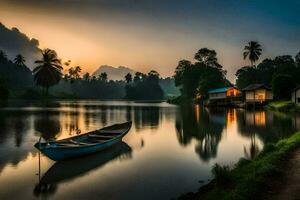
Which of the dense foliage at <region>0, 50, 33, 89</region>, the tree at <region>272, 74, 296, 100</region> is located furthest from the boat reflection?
the dense foliage at <region>0, 50, 33, 89</region>

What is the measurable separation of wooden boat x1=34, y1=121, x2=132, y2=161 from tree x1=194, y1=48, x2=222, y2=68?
98.2 metres

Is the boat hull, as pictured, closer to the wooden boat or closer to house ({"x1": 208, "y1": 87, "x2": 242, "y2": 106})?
the wooden boat

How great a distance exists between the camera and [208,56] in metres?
117

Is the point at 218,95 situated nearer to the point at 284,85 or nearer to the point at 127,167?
the point at 284,85

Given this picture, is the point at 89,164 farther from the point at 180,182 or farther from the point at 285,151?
the point at 285,151

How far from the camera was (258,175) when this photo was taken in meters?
10.6

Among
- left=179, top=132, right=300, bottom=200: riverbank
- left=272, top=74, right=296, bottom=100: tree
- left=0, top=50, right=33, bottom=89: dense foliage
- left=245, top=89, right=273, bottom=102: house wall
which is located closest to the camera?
left=179, top=132, right=300, bottom=200: riverbank

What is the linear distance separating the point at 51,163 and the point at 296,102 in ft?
177

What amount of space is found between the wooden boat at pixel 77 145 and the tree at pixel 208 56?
98.2 m

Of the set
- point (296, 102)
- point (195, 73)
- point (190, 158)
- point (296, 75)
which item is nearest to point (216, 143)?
point (190, 158)

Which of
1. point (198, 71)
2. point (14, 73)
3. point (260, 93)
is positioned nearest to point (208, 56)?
point (198, 71)

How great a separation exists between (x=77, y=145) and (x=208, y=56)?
106m

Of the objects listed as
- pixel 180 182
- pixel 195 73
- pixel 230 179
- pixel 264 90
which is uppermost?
pixel 195 73

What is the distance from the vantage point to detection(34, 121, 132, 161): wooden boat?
16.1 metres
